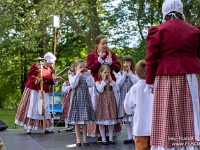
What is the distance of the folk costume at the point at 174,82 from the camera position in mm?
3424

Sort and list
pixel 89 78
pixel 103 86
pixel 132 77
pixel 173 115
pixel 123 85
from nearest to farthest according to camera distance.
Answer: pixel 173 115, pixel 89 78, pixel 103 86, pixel 132 77, pixel 123 85

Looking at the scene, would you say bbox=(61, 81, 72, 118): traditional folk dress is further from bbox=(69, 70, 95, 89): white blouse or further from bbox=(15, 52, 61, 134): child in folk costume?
bbox=(69, 70, 95, 89): white blouse

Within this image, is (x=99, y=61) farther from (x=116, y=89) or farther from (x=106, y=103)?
(x=106, y=103)

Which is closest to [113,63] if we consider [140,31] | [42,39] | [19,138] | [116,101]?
[116,101]

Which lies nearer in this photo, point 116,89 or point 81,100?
point 81,100

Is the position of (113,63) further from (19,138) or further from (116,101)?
(19,138)

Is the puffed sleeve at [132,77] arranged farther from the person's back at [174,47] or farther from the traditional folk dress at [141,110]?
the person's back at [174,47]

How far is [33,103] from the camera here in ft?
25.9

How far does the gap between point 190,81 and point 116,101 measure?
116 inches

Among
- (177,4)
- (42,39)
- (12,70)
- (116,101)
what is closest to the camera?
(177,4)

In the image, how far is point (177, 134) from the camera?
341 cm

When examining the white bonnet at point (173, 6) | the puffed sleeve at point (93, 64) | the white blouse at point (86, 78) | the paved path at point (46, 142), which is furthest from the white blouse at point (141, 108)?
the puffed sleeve at point (93, 64)

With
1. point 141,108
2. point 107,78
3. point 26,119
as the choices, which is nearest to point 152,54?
point 141,108

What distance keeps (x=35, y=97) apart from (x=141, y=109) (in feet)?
13.6
